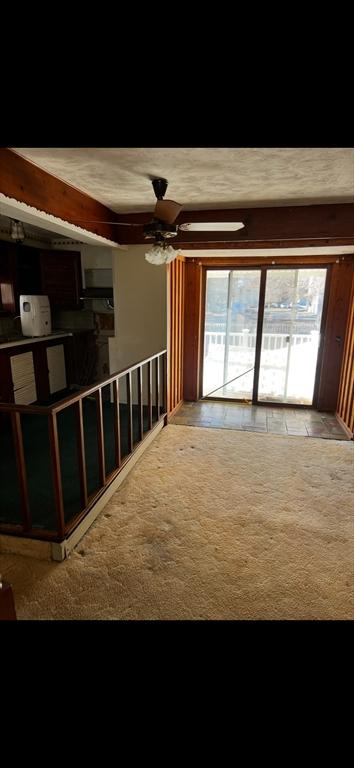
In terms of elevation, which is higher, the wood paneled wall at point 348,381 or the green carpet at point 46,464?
the wood paneled wall at point 348,381

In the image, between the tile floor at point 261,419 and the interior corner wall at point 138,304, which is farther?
the tile floor at point 261,419

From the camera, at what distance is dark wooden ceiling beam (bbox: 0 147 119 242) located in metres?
2.09

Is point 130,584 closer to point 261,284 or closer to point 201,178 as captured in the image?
point 201,178

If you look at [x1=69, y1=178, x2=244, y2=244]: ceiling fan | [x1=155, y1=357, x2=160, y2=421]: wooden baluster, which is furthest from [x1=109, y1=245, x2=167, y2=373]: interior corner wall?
[x1=69, y1=178, x2=244, y2=244]: ceiling fan

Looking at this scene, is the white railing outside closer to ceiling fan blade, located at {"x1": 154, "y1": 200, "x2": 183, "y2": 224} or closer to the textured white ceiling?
the textured white ceiling

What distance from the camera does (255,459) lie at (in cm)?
336

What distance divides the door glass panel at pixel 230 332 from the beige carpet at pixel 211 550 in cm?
215

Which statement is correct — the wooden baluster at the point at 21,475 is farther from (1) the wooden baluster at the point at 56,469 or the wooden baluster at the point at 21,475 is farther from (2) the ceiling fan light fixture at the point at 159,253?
(2) the ceiling fan light fixture at the point at 159,253

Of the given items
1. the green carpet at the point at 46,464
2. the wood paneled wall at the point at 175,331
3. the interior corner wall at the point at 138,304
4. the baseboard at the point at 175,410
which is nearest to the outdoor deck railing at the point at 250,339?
the wood paneled wall at the point at 175,331

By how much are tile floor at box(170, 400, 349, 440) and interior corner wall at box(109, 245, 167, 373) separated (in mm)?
1067

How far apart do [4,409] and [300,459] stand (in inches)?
106

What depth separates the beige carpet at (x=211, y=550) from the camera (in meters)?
1.73
